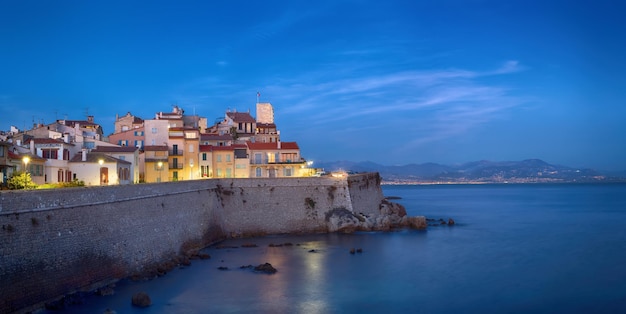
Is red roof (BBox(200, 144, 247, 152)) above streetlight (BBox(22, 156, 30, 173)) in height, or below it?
above

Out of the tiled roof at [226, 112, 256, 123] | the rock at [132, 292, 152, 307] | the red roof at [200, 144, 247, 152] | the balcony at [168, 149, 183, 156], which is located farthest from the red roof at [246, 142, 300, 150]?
the rock at [132, 292, 152, 307]

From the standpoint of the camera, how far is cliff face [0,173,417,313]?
1742 cm

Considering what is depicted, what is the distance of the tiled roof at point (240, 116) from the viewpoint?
63.9 metres

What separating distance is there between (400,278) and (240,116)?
41927mm

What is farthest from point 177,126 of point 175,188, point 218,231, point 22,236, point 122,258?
point 22,236

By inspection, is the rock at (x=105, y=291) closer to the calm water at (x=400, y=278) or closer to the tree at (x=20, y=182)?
the calm water at (x=400, y=278)

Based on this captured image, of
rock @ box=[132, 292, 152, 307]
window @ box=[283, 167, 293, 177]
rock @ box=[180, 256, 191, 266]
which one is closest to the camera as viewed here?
rock @ box=[132, 292, 152, 307]

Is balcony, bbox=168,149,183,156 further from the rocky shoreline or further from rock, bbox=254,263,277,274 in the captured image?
rock, bbox=254,263,277,274

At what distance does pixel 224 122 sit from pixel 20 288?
1925 inches

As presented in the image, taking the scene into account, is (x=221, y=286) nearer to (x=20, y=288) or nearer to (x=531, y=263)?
(x=20, y=288)

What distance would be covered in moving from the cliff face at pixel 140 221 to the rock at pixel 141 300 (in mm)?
1878

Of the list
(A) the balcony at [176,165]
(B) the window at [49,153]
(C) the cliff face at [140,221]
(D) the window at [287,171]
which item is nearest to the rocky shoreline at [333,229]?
(C) the cliff face at [140,221]

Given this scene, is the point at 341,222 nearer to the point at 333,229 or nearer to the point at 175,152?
the point at 333,229

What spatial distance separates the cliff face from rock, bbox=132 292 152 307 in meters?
1.88
